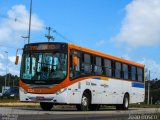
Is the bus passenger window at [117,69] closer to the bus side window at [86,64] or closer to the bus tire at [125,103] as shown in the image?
the bus tire at [125,103]

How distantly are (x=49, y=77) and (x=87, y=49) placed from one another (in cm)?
321

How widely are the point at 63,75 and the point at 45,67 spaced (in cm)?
99

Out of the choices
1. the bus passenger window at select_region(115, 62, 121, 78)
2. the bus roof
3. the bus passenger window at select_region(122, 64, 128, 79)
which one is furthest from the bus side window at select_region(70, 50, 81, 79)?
the bus passenger window at select_region(122, 64, 128, 79)

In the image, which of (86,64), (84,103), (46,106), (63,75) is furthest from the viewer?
(46,106)

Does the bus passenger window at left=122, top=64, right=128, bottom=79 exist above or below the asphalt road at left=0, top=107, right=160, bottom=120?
Answer: above

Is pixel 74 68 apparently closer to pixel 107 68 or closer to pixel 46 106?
pixel 46 106

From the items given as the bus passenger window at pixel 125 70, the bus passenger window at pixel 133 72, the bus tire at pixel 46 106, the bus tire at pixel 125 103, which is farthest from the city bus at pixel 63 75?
the bus passenger window at pixel 133 72

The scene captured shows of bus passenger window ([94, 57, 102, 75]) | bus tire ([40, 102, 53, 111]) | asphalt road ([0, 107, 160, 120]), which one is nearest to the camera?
asphalt road ([0, 107, 160, 120])

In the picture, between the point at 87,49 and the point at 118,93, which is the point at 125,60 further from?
the point at 87,49

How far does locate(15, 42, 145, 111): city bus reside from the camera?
23141 millimetres

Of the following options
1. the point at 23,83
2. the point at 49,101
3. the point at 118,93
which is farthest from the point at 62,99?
the point at 118,93

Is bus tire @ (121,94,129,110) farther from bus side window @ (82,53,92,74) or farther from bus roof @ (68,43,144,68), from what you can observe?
bus side window @ (82,53,92,74)

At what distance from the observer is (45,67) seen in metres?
23.3

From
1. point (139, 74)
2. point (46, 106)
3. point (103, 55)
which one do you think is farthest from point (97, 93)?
point (139, 74)
